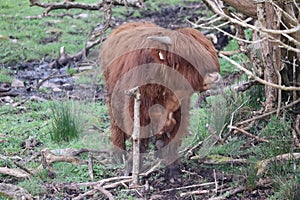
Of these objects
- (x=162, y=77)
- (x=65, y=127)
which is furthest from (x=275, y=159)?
(x=65, y=127)

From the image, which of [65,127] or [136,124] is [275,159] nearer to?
[136,124]

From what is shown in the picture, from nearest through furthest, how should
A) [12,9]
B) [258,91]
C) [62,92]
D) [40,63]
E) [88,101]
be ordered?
[258,91], [88,101], [62,92], [40,63], [12,9]

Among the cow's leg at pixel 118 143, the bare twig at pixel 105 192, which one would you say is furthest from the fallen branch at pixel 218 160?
the bare twig at pixel 105 192

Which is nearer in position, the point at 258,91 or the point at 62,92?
the point at 258,91

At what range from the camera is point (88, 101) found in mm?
7902

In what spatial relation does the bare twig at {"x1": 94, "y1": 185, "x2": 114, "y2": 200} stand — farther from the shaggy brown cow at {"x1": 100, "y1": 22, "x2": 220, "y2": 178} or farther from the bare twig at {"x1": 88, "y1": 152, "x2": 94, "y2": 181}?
the shaggy brown cow at {"x1": 100, "y1": 22, "x2": 220, "y2": 178}

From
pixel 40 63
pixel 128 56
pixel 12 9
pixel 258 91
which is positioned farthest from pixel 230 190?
pixel 12 9

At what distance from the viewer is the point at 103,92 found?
28.4 ft

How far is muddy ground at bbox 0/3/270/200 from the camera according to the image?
4.78 meters

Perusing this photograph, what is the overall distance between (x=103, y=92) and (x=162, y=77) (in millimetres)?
4169

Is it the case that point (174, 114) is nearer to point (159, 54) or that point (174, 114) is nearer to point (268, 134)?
point (159, 54)

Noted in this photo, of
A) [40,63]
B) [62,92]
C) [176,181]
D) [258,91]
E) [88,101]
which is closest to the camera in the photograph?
[176,181]

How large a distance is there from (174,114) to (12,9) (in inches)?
373

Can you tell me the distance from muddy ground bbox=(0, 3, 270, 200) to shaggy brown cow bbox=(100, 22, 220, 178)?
7.5 inches
